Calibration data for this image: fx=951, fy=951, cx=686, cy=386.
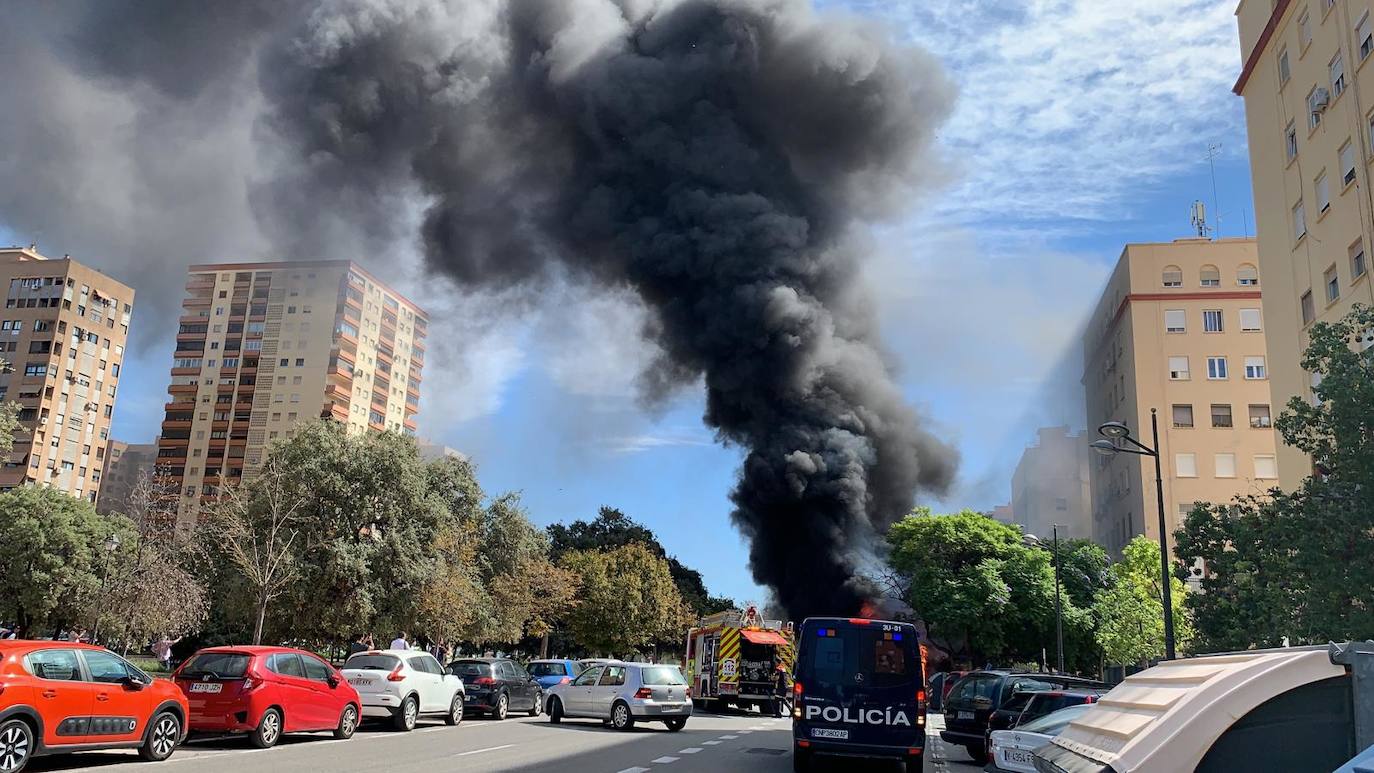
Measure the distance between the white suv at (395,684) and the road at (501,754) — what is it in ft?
1.20

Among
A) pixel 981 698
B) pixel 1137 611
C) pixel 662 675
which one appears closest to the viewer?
pixel 981 698

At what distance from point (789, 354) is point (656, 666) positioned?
21271 millimetres

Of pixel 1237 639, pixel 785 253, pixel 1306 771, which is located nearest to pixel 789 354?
pixel 785 253

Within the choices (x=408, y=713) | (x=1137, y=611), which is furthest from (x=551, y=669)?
(x=1137, y=611)

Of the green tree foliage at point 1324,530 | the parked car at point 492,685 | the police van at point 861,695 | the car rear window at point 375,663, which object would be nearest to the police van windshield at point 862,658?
the police van at point 861,695

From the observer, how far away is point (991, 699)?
15.4m

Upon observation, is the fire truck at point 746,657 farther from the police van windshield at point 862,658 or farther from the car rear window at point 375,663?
the police van windshield at point 862,658

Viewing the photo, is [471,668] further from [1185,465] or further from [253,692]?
[1185,465]

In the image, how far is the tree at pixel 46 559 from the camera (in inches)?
1501

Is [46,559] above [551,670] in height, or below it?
above

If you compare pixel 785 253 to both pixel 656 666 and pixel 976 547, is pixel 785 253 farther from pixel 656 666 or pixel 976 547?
pixel 656 666

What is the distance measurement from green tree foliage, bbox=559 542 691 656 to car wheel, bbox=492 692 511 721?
3258cm

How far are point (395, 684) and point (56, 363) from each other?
7643 centimetres

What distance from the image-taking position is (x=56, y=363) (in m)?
77.9
